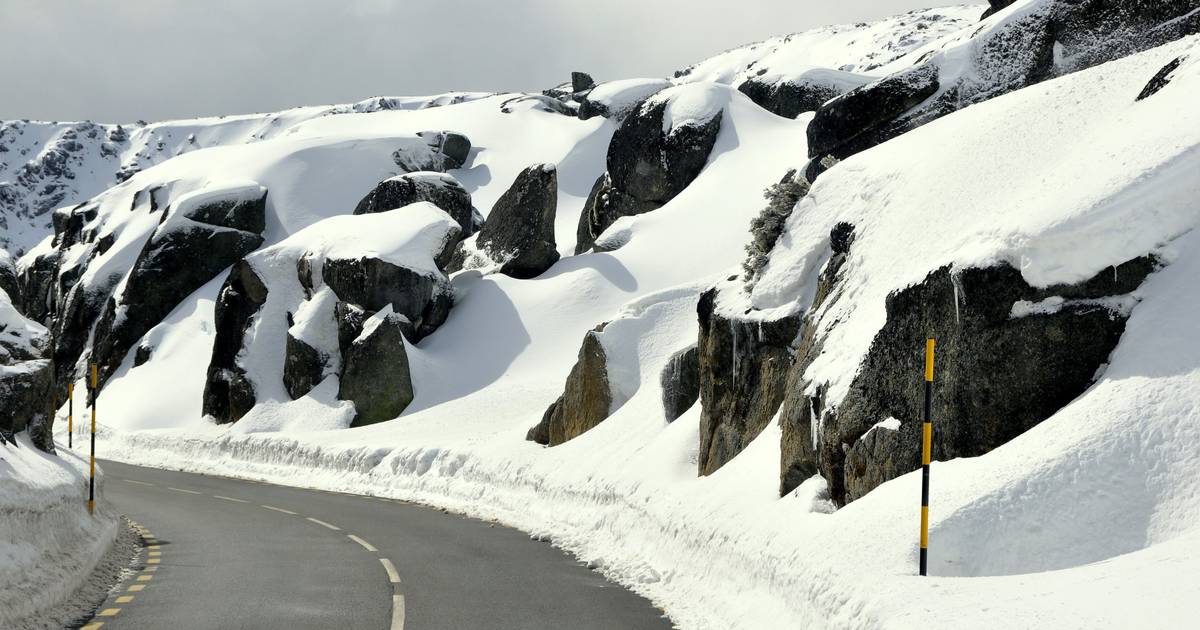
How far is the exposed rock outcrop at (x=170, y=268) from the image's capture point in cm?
5175

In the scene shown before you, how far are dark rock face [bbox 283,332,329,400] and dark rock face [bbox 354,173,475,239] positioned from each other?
11878 mm

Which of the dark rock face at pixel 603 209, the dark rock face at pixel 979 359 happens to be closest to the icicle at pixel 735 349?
the dark rock face at pixel 979 359

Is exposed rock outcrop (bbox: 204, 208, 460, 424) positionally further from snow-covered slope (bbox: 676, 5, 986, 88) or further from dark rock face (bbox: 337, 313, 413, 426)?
snow-covered slope (bbox: 676, 5, 986, 88)

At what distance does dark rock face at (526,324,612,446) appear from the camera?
85.8ft

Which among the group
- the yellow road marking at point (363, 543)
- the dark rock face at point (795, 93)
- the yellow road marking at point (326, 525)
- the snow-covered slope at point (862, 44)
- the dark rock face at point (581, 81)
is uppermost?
the snow-covered slope at point (862, 44)

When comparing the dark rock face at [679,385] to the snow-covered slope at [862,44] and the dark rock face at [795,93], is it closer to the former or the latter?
the dark rock face at [795,93]

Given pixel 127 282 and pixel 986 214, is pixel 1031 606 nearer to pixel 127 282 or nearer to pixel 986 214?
pixel 986 214

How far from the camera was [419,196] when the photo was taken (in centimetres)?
5066

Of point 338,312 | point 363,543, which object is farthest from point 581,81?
point 363,543

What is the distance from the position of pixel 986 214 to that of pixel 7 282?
19269mm

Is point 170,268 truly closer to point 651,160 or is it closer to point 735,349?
point 651,160

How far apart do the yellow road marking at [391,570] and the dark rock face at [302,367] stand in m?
26.4

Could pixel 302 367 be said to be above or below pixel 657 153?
below

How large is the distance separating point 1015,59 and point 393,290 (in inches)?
972
